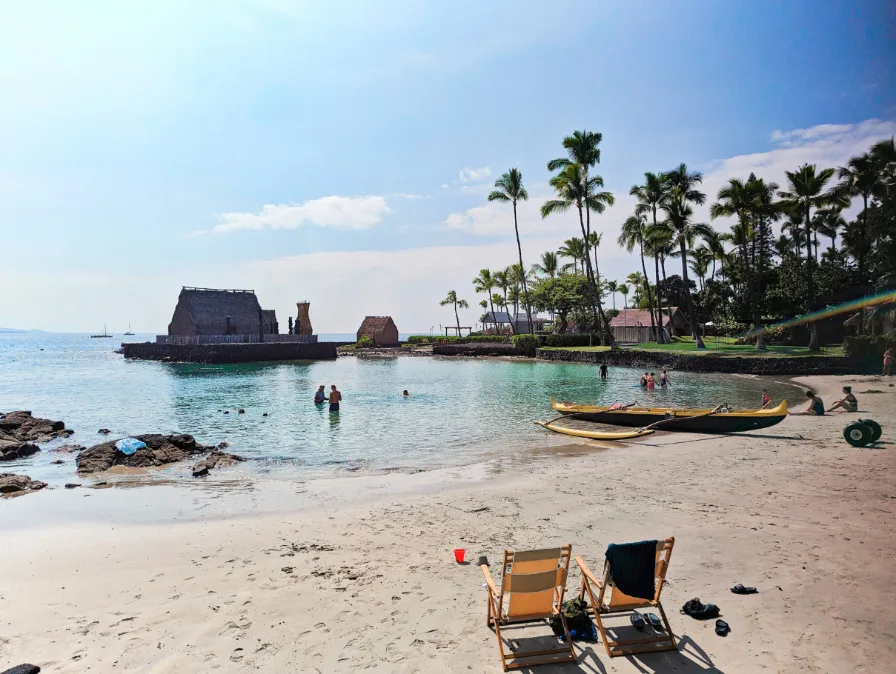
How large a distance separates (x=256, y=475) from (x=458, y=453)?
536 centimetres

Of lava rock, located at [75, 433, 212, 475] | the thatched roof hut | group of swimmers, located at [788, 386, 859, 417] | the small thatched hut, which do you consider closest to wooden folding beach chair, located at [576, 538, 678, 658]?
lava rock, located at [75, 433, 212, 475]

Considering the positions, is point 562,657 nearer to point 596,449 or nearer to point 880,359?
point 596,449

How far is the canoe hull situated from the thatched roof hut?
55.4 m

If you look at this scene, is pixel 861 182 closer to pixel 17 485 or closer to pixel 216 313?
pixel 17 485

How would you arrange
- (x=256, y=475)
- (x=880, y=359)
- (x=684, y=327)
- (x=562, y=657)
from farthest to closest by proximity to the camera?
(x=684, y=327) < (x=880, y=359) < (x=256, y=475) < (x=562, y=657)

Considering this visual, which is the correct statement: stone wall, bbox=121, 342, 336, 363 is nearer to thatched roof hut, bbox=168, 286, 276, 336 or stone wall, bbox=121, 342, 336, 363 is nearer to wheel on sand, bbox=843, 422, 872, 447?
thatched roof hut, bbox=168, 286, 276, 336

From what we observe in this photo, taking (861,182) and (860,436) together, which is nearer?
(860,436)

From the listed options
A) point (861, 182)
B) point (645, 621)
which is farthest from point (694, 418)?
point (861, 182)

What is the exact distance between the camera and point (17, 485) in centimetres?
1131

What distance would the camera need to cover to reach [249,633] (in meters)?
4.92

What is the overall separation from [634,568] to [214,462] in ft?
39.5

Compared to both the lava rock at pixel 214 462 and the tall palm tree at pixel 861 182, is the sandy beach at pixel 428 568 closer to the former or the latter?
the lava rock at pixel 214 462

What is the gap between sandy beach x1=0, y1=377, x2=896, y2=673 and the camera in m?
4.50

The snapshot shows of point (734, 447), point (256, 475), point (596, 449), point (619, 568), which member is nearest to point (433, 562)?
point (619, 568)
